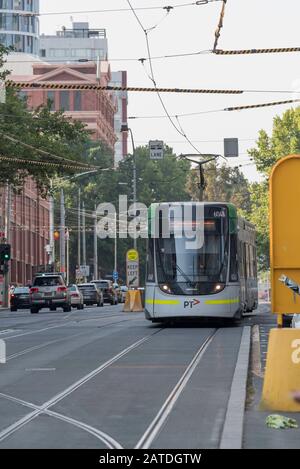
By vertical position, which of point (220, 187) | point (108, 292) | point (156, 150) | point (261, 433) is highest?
point (220, 187)

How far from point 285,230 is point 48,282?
49.8 m

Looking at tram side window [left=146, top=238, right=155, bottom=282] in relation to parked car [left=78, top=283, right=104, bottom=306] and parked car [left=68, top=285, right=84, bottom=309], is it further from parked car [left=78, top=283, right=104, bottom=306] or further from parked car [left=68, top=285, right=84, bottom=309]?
parked car [left=78, top=283, right=104, bottom=306]

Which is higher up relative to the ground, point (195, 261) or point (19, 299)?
point (195, 261)

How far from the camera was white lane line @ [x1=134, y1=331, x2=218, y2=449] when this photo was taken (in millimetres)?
12537

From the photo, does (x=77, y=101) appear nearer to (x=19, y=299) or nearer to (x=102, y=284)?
(x=102, y=284)

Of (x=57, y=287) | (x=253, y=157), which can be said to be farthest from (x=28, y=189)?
(x=57, y=287)

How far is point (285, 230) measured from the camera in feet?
48.6

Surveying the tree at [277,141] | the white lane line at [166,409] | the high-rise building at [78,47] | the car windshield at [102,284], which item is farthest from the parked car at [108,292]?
the high-rise building at [78,47]

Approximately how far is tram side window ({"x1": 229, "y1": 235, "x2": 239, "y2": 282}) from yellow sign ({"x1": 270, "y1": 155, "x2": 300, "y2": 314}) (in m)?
20.8

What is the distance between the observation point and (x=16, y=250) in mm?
100625

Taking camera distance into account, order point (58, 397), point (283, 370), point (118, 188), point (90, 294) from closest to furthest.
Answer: point (283, 370), point (58, 397), point (90, 294), point (118, 188)

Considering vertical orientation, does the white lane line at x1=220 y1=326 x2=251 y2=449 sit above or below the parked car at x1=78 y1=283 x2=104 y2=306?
below

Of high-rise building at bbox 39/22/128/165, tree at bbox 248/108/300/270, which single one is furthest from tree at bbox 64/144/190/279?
high-rise building at bbox 39/22/128/165

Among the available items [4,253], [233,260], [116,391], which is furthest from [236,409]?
[4,253]
